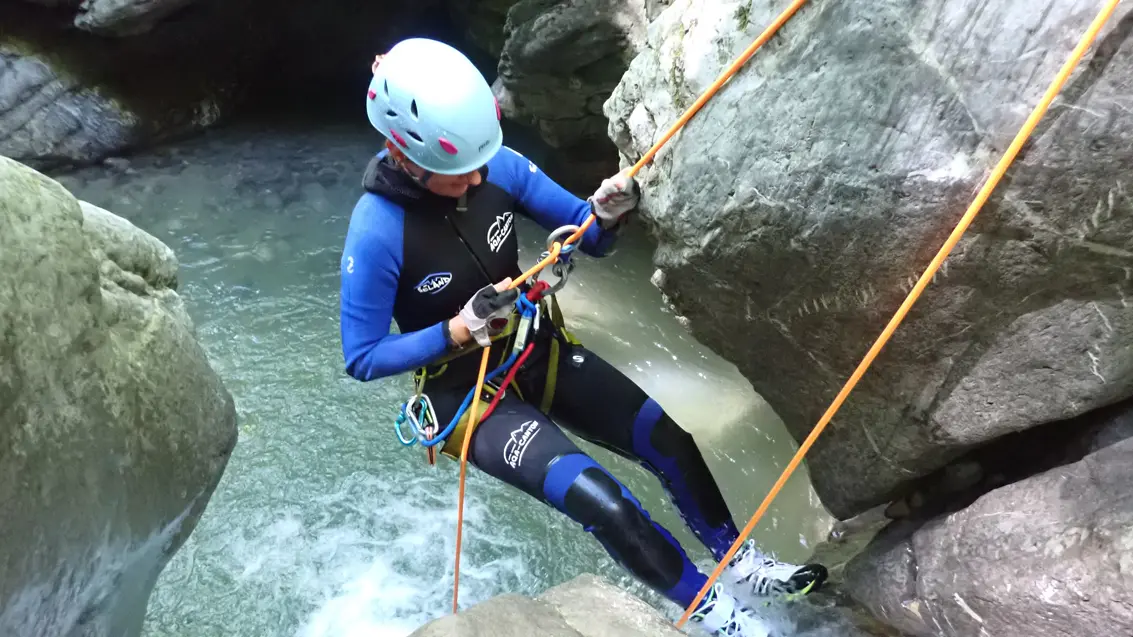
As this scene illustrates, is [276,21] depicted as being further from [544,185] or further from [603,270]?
[544,185]

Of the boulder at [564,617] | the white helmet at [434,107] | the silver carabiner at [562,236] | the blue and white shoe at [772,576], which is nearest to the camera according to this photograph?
the boulder at [564,617]

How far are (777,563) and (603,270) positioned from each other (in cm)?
273

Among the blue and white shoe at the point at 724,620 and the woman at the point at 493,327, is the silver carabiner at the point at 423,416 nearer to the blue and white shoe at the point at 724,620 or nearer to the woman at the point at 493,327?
the woman at the point at 493,327

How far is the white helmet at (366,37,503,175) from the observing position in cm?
194

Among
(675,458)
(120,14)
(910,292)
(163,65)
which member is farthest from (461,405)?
(163,65)

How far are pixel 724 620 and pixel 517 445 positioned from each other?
2.72 feet

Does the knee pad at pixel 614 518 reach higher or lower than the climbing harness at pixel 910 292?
lower

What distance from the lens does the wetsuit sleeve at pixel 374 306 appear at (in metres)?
2.04

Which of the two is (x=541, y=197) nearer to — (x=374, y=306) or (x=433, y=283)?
(x=433, y=283)

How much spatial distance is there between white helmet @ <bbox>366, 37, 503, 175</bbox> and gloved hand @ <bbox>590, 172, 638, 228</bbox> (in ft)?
1.17

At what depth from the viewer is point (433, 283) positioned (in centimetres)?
218

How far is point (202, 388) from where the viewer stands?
2.11 metres

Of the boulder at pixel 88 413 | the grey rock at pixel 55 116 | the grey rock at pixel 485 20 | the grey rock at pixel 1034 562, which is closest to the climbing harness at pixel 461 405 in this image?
the boulder at pixel 88 413

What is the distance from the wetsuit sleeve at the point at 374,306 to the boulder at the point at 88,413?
1.53ft
